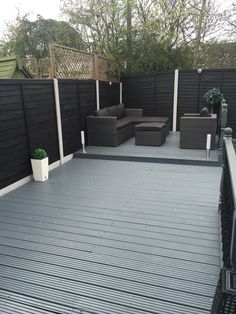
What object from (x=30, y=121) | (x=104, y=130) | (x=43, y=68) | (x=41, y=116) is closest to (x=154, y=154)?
(x=104, y=130)

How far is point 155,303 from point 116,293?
0.28 metres

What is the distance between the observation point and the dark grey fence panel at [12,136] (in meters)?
3.48

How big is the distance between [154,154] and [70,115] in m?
1.92

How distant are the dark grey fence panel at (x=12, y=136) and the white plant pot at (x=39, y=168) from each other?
153 mm

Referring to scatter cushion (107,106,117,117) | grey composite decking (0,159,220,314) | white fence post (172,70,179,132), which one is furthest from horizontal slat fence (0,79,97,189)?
white fence post (172,70,179,132)

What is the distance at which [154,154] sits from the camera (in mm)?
5293

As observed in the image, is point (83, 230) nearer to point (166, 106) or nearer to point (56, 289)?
point (56, 289)

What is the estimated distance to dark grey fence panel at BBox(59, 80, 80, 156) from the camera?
4.98m

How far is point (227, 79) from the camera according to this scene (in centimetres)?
739

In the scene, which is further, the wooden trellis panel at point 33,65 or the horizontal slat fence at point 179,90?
the horizontal slat fence at point 179,90

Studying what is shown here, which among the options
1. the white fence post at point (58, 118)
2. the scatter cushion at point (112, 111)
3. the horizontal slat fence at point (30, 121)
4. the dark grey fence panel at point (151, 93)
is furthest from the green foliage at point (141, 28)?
the white fence post at point (58, 118)

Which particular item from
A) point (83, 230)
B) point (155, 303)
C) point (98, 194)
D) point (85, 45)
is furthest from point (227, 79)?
point (155, 303)

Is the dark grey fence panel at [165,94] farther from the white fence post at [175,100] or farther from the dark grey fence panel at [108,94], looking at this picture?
the dark grey fence panel at [108,94]

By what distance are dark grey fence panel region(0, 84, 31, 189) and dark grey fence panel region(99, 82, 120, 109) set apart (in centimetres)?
334
